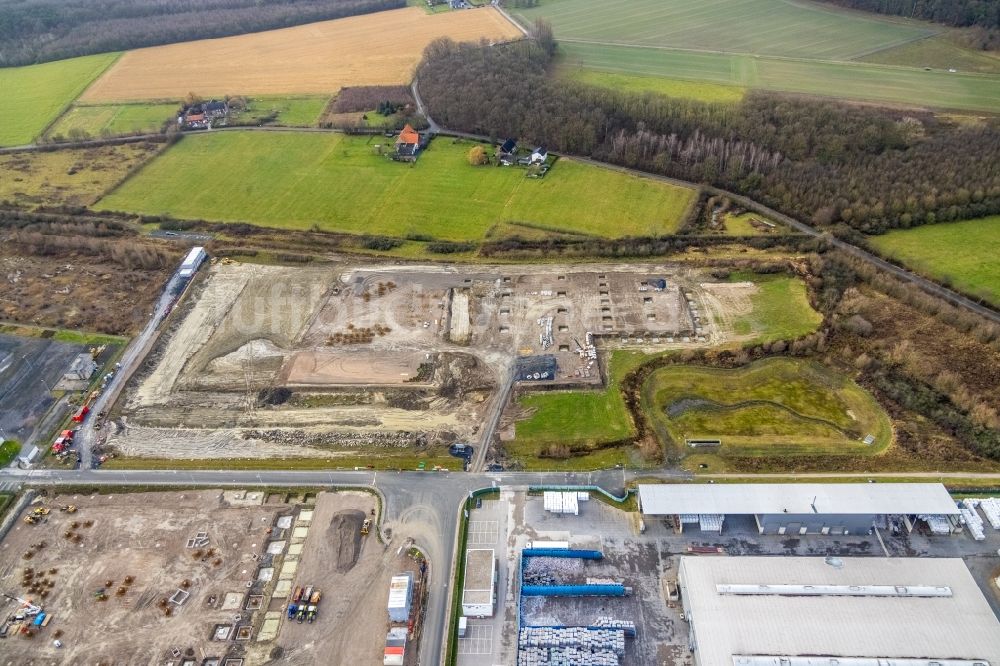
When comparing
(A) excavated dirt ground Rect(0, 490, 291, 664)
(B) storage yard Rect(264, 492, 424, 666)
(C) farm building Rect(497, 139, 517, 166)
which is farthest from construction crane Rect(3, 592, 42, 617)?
(C) farm building Rect(497, 139, 517, 166)

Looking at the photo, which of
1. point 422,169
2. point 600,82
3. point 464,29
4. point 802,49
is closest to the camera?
point 422,169

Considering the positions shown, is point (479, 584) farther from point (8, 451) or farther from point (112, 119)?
point (112, 119)

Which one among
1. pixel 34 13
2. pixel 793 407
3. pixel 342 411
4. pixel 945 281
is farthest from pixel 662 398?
pixel 34 13

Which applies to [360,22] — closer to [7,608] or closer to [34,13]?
[34,13]

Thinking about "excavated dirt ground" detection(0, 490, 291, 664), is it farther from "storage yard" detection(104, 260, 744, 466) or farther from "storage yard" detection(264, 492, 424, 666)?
"storage yard" detection(104, 260, 744, 466)

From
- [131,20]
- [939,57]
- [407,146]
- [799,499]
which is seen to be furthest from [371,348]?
[131,20]

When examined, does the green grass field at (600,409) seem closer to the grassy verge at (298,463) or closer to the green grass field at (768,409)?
the green grass field at (768,409)
